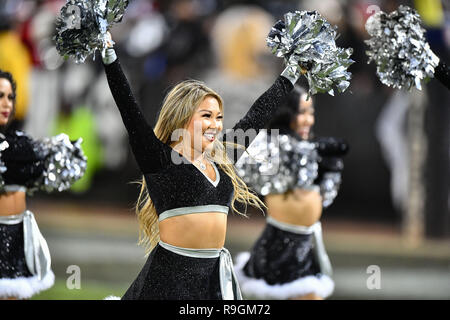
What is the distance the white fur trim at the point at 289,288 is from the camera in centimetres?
460

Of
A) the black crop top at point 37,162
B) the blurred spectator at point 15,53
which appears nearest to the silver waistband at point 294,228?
the black crop top at point 37,162

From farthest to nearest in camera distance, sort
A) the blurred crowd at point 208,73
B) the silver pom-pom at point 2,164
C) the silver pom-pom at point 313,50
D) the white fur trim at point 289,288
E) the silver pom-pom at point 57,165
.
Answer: the blurred crowd at point 208,73, the white fur trim at point 289,288, the silver pom-pom at point 57,165, the silver pom-pom at point 2,164, the silver pom-pom at point 313,50

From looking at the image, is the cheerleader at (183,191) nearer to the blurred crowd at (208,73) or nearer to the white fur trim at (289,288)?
the white fur trim at (289,288)

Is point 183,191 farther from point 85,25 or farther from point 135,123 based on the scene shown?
point 85,25

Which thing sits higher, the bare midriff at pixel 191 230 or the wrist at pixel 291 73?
the wrist at pixel 291 73

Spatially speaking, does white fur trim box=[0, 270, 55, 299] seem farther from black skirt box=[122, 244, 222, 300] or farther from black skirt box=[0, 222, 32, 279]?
black skirt box=[122, 244, 222, 300]

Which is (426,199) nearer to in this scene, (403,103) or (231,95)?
(403,103)

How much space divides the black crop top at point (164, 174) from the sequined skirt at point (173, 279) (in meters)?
0.17

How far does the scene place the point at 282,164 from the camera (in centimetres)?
470

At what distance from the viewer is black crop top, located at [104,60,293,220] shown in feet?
9.71

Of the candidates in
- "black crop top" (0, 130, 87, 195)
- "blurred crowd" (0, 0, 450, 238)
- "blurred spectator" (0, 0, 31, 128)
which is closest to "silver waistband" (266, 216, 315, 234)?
"black crop top" (0, 130, 87, 195)

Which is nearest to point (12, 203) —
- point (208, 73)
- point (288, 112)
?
point (288, 112)

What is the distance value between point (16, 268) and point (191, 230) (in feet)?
5.07
